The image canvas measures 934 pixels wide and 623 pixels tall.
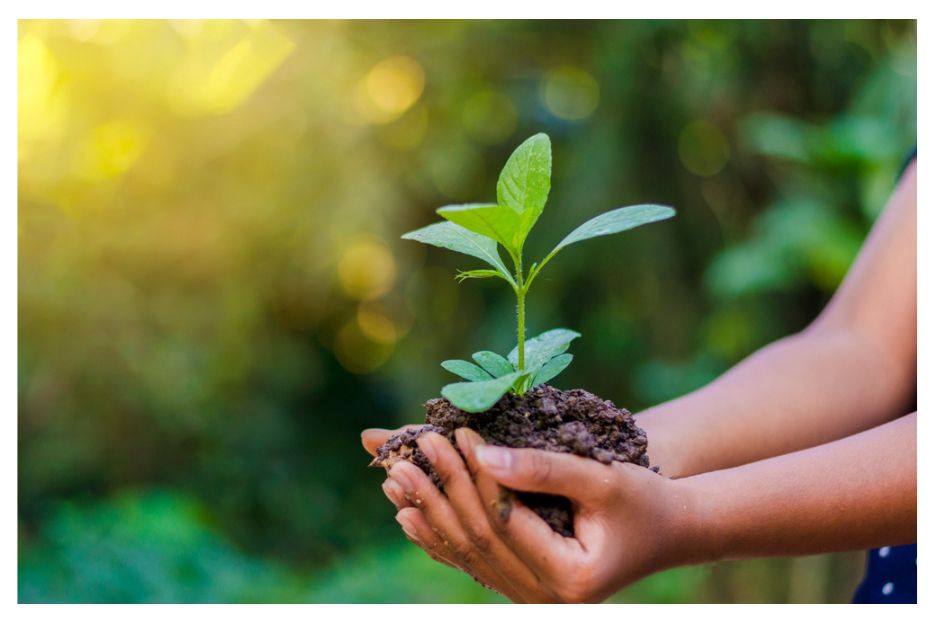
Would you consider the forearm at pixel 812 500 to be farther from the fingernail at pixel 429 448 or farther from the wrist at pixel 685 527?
the fingernail at pixel 429 448

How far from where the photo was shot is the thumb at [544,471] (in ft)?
1.70

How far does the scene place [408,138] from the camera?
7.77 ft

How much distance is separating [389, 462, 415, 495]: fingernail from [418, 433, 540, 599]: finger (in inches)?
0.9

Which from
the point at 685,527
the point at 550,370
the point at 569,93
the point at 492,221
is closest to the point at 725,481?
the point at 685,527

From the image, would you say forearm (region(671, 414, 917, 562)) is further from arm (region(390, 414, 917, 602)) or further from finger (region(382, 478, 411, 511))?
finger (region(382, 478, 411, 511))

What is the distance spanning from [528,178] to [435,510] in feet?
0.82

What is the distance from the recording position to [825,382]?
0.90m

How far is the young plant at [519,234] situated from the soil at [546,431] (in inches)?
1.0

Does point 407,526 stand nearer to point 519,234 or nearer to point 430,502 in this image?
point 430,502

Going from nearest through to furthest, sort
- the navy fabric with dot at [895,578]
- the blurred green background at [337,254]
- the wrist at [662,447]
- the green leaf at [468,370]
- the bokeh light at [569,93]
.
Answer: the green leaf at [468,370] → the wrist at [662,447] → the navy fabric with dot at [895,578] → the blurred green background at [337,254] → the bokeh light at [569,93]

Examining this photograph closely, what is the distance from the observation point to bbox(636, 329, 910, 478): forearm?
2.59ft

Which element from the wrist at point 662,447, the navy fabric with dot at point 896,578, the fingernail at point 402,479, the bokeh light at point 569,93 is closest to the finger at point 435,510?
the fingernail at point 402,479

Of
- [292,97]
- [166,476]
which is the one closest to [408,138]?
[292,97]

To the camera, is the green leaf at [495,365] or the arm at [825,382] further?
the arm at [825,382]
